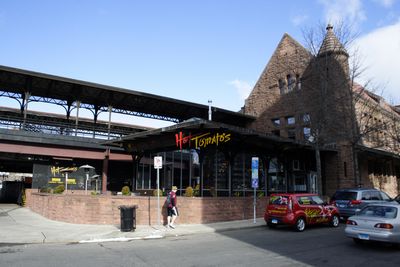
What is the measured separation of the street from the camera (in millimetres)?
9039

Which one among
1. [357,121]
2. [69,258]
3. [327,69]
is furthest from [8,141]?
[357,121]

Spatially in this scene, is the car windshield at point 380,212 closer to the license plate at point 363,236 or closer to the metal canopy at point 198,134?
the license plate at point 363,236

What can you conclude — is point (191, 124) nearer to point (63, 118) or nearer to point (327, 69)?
point (327, 69)

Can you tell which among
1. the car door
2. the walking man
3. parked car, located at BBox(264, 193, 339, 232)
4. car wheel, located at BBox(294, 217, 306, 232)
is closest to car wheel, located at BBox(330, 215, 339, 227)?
parked car, located at BBox(264, 193, 339, 232)

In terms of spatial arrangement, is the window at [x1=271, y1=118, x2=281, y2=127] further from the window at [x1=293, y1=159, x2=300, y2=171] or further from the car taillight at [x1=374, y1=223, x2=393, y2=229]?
the car taillight at [x1=374, y1=223, x2=393, y2=229]

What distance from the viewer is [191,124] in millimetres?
17500

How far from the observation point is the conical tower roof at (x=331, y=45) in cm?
2733

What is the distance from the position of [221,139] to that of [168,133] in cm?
390

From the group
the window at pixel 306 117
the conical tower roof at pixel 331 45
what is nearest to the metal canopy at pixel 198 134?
the window at pixel 306 117

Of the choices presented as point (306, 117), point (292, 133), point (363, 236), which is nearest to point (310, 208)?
point (363, 236)

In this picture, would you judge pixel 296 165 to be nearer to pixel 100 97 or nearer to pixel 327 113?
pixel 327 113

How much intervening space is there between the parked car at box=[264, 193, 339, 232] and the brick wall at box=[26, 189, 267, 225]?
2.94 metres

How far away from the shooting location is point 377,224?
424 inches

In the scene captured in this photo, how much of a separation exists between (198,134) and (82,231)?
717 cm
